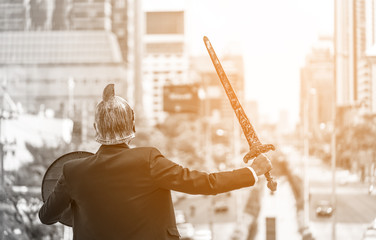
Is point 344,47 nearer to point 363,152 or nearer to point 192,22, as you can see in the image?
point 363,152

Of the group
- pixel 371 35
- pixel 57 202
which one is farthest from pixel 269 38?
pixel 57 202

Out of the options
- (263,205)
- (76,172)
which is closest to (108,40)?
(263,205)

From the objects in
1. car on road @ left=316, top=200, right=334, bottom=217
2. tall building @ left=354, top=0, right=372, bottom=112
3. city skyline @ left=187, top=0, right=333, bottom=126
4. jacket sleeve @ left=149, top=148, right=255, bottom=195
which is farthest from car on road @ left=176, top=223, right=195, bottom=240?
jacket sleeve @ left=149, top=148, right=255, bottom=195

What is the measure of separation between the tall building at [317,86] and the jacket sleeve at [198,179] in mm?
3165

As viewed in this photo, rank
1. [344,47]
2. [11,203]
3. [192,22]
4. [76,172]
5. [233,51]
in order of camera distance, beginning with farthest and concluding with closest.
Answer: [11,203], [233,51], [192,22], [344,47], [76,172]

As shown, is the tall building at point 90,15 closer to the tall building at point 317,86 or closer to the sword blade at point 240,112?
the tall building at point 317,86

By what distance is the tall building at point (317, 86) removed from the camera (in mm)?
4270

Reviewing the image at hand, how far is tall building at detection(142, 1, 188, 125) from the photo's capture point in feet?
14.9

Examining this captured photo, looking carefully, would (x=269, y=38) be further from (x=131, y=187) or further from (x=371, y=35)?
(x=131, y=187)

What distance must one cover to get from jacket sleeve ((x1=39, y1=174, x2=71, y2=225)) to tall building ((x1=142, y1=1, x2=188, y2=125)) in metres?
3.14

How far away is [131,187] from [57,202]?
0.18 meters

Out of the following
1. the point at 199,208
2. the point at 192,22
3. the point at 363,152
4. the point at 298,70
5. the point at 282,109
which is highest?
the point at 192,22

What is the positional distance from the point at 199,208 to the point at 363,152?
5.79ft

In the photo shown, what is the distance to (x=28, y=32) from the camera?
539cm
